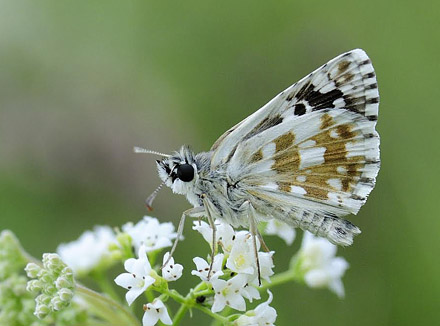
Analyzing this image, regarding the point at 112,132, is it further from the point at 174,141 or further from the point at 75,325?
the point at 75,325

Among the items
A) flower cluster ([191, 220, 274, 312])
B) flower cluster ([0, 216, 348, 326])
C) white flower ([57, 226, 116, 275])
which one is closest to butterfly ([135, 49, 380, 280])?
flower cluster ([191, 220, 274, 312])

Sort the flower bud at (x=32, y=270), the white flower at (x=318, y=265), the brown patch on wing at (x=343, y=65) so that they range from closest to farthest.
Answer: the flower bud at (x=32, y=270) → the brown patch on wing at (x=343, y=65) → the white flower at (x=318, y=265)

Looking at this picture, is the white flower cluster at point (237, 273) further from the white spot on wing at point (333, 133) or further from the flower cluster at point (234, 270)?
the white spot on wing at point (333, 133)

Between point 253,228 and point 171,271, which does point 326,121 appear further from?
point 171,271

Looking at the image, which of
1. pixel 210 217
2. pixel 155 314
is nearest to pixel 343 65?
pixel 210 217

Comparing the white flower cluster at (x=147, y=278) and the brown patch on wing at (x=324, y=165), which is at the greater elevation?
the brown patch on wing at (x=324, y=165)

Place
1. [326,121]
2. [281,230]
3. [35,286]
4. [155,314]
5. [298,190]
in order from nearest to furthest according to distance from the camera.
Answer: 1. [155,314]
2. [35,286]
3. [298,190]
4. [326,121]
5. [281,230]

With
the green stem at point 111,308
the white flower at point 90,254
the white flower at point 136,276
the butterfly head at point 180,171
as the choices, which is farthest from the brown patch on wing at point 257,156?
the white flower at point 90,254
